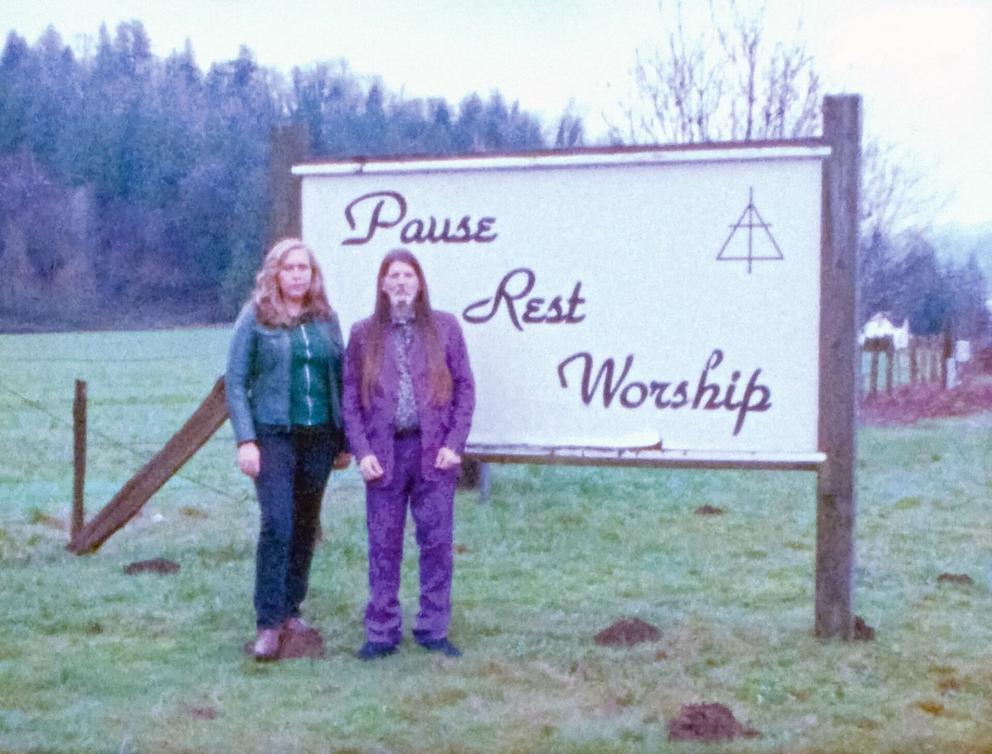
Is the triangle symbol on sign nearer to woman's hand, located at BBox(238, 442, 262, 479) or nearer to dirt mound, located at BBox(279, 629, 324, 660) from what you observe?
woman's hand, located at BBox(238, 442, 262, 479)

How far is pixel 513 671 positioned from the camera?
221 inches

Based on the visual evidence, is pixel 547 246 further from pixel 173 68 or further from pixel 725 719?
pixel 173 68

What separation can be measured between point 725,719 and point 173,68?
71.0 metres

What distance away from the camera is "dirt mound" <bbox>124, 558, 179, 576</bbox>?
25.7 ft

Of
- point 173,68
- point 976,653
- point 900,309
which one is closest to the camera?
point 976,653

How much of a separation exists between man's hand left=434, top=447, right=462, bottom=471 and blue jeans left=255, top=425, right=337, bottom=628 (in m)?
0.55

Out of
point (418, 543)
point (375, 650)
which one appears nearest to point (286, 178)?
point (418, 543)

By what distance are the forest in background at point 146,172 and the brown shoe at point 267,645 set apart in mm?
43047

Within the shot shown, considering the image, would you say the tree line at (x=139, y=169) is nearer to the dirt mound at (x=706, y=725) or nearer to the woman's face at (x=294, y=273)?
the woman's face at (x=294, y=273)

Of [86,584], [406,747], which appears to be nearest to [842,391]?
[406,747]

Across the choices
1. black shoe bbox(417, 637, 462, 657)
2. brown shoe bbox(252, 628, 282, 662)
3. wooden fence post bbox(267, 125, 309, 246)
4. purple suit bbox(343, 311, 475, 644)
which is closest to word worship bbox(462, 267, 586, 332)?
A: purple suit bbox(343, 311, 475, 644)

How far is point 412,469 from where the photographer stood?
19.5ft

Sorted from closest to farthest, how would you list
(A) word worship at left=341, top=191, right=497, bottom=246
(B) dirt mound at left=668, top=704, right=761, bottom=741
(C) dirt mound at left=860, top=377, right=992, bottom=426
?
1. (B) dirt mound at left=668, top=704, right=761, bottom=741
2. (A) word worship at left=341, top=191, right=497, bottom=246
3. (C) dirt mound at left=860, top=377, right=992, bottom=426

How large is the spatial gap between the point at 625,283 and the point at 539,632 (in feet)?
5.62
